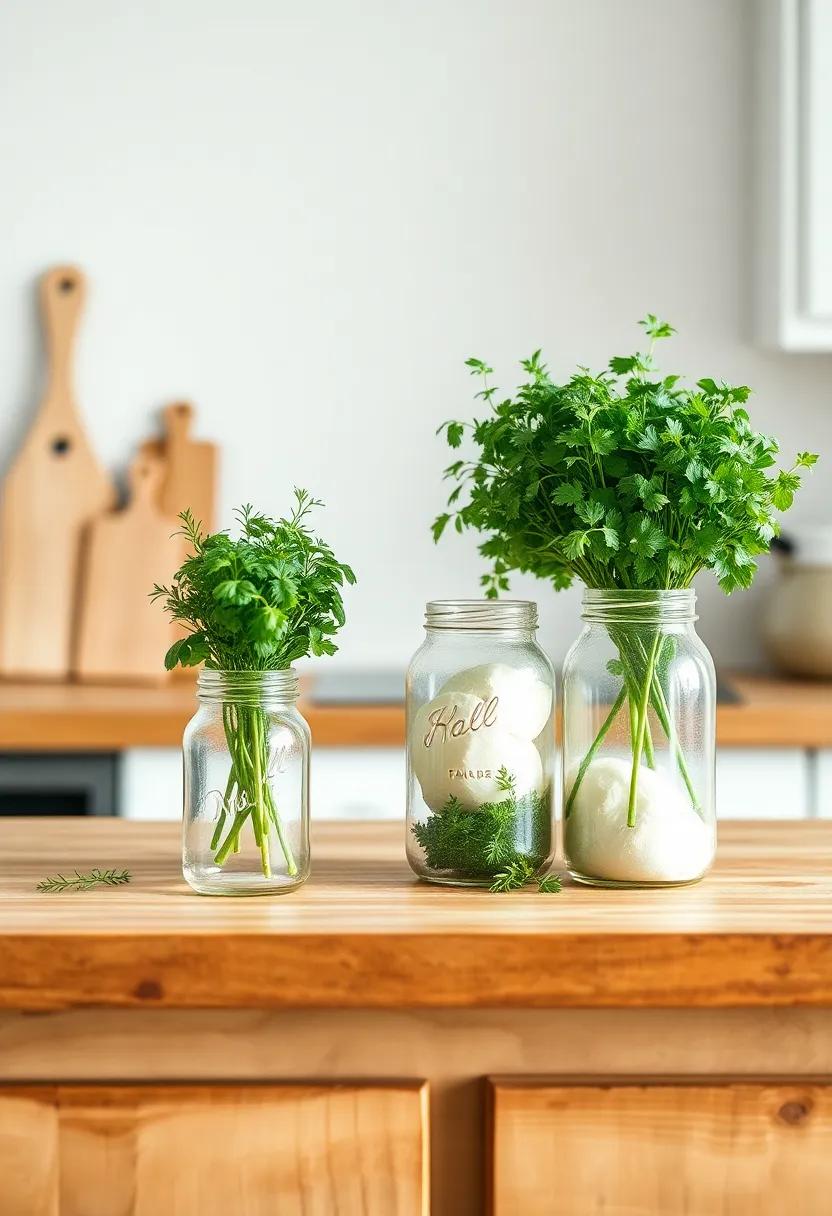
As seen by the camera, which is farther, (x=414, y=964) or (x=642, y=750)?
(x=642, y=750)

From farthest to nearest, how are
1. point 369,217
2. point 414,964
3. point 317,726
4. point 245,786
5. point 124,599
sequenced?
point 369,217 < point 124,599 < point 317,726 < point 245,786 < point 414,964

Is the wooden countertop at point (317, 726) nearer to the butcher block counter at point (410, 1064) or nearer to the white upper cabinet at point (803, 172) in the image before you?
the white upper cabinet at point (803, 172)

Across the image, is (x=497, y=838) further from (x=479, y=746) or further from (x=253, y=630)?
(x=253, y=630)

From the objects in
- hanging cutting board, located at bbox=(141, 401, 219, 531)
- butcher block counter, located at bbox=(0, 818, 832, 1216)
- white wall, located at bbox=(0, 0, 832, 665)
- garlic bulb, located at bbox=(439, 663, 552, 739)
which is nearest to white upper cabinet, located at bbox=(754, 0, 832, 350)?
white wall, located at bbox=(0, 0, 832, 665)

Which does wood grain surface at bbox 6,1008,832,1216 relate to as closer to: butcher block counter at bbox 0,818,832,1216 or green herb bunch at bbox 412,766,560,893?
butcher block counter at bbox 0,818,832,1216

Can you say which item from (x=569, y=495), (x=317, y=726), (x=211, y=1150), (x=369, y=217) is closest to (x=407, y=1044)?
(x=211, y=1150)

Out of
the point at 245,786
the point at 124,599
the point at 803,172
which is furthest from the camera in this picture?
the point at 124,599

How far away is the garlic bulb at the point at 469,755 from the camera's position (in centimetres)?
99

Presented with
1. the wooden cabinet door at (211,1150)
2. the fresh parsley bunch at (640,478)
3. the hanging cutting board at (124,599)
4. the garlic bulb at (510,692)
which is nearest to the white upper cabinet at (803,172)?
the hanging cutting board at (124,599)

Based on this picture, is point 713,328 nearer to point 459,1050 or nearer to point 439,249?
point 439,249

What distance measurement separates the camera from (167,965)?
2.84ft

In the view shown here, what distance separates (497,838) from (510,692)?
0.10 meters

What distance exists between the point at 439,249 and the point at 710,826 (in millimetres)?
1963

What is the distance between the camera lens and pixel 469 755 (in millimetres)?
989
